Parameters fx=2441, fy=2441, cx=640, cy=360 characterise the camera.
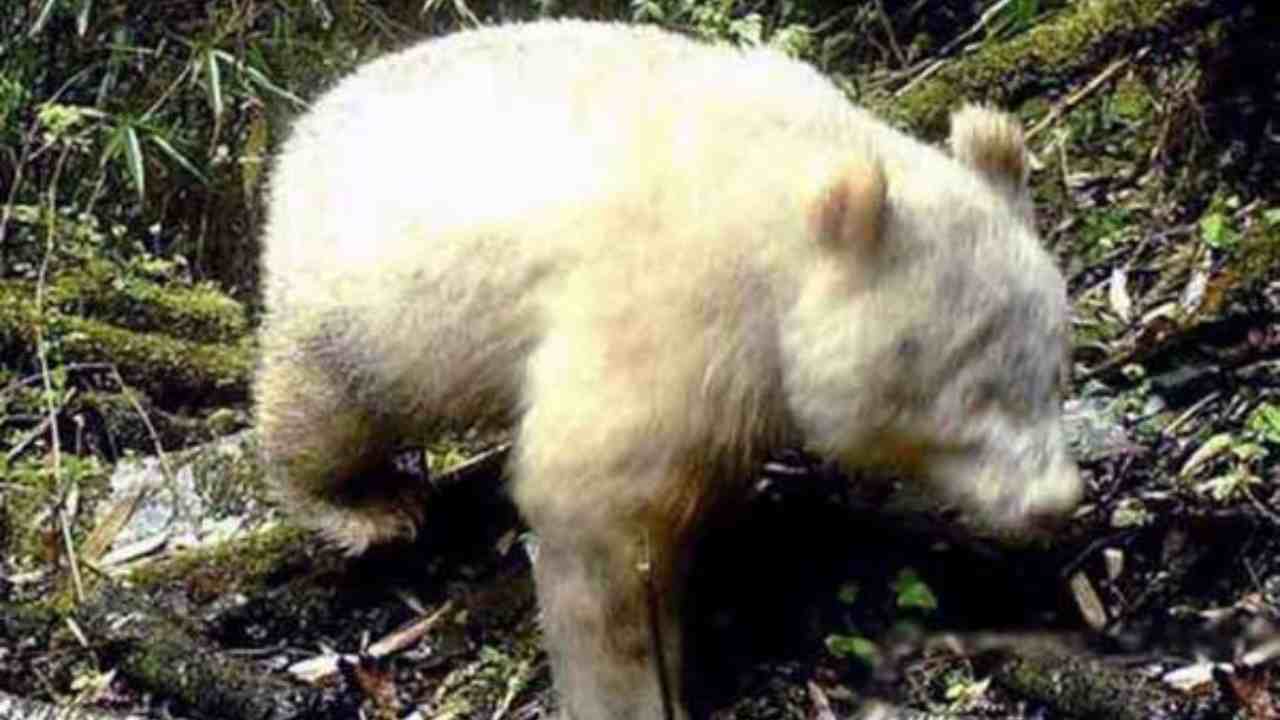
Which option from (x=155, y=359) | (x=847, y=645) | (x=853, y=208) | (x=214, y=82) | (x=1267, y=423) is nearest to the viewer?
(x=853, y=208)

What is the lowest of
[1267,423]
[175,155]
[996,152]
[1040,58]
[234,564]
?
[234,564]

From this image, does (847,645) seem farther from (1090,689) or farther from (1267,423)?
(1267,423)

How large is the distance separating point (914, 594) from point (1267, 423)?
2.44 ft

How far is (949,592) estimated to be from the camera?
4551 millimetres

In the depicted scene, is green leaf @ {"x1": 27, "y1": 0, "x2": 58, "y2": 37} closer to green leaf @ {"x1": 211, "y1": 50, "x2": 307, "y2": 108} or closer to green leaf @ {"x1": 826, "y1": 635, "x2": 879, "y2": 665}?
green leaf @ {"x1": 211, "y1": 50, "x2": 307, "y2": 108}

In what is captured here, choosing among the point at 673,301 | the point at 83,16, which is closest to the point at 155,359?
the point at 83,16

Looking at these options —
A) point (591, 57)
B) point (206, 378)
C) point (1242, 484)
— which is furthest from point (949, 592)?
point (206, 378)

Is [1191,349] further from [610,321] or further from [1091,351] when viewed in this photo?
[610,321]

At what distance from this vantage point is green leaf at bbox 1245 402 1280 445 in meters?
4.55

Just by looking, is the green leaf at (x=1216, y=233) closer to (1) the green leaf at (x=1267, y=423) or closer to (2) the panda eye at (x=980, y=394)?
(1) the green leaf at (x=1267, y=423)

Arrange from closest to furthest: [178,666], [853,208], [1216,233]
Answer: [853,208] < [178,666] < [1216,233]

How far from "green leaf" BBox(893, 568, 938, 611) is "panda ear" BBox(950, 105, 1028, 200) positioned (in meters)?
0.75

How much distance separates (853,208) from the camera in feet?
12.6

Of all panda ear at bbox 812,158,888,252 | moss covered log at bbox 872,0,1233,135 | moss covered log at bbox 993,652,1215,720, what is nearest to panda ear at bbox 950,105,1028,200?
panda ear at bbox 812,158,888,252
